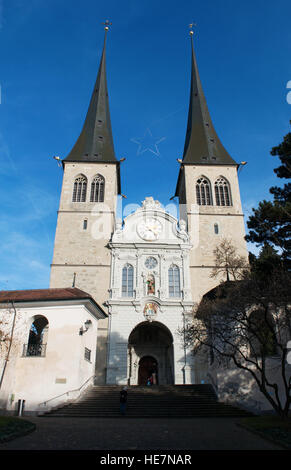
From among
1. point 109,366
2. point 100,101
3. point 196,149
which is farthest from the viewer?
point 100,101

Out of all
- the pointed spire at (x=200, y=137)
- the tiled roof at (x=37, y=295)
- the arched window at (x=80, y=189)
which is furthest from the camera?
the pointed spire at (x=200, y=137)

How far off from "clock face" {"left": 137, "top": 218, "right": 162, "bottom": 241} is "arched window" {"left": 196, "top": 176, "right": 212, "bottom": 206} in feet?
16.9

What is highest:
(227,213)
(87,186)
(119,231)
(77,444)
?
(87,186)

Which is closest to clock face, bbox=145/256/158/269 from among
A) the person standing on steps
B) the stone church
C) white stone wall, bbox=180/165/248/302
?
the stone church

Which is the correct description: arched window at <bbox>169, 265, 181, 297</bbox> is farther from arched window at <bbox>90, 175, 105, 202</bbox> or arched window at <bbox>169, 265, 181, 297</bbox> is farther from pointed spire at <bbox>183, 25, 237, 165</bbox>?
pointed spire at <bbox>183, 25, 237, 165</bbox>

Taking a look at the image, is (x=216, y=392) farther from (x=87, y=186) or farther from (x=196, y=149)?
(x=196, y=149)

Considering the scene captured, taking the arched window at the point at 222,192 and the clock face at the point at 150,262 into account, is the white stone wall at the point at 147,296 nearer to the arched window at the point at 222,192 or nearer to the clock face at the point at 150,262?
the clock face at the point at 150,262

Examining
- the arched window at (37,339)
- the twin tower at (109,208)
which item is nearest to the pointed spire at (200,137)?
the twin tower at (109,208)

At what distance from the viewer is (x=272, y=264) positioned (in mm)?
12352

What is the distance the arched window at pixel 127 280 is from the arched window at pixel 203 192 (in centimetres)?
951

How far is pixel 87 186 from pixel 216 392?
21.2 metres

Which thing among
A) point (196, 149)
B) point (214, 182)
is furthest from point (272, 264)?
point (196, 149)

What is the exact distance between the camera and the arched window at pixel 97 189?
1266 inches

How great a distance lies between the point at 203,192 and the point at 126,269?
36.4 feet
